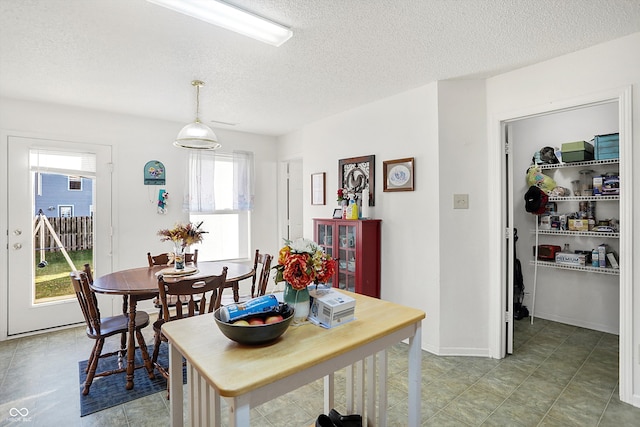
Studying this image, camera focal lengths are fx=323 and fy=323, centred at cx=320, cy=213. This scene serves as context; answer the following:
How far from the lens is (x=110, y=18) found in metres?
1.91

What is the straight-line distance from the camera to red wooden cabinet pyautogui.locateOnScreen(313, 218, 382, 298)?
322 cm

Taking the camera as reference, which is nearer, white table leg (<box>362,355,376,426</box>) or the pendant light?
white table leg (<box>362,355,376,426</box>)

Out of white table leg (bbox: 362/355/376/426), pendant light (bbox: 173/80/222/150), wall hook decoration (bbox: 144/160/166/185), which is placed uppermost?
pendant light (bbox: 173/80/222/150)

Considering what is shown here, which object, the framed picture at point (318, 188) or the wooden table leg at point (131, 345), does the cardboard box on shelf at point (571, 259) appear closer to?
the framed picture at point (318, 188)

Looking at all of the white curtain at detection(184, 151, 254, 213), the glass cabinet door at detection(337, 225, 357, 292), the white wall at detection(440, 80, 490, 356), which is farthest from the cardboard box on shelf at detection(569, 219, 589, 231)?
the white curtain at detection(184, 151, 254, 213)

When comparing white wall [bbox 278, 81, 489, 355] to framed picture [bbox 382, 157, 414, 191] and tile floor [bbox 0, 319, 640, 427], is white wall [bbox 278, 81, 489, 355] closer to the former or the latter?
framed picture [bbox 382, 157, 414, 191]

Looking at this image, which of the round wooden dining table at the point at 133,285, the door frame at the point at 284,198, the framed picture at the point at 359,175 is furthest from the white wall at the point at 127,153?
the framed picture at the point at 359,175

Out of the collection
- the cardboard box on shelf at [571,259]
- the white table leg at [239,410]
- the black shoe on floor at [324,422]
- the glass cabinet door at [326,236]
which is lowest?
the black shoe on floor at [324,422]

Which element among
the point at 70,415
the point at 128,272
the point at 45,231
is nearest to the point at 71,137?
the point at 45,231

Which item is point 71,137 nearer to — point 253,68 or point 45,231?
point 45,231

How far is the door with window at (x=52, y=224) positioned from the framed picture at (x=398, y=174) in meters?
3.23

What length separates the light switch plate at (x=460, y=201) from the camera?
9.45ft

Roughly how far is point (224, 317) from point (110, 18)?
1894 mm

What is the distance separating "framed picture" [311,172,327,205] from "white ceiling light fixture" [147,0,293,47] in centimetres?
206
